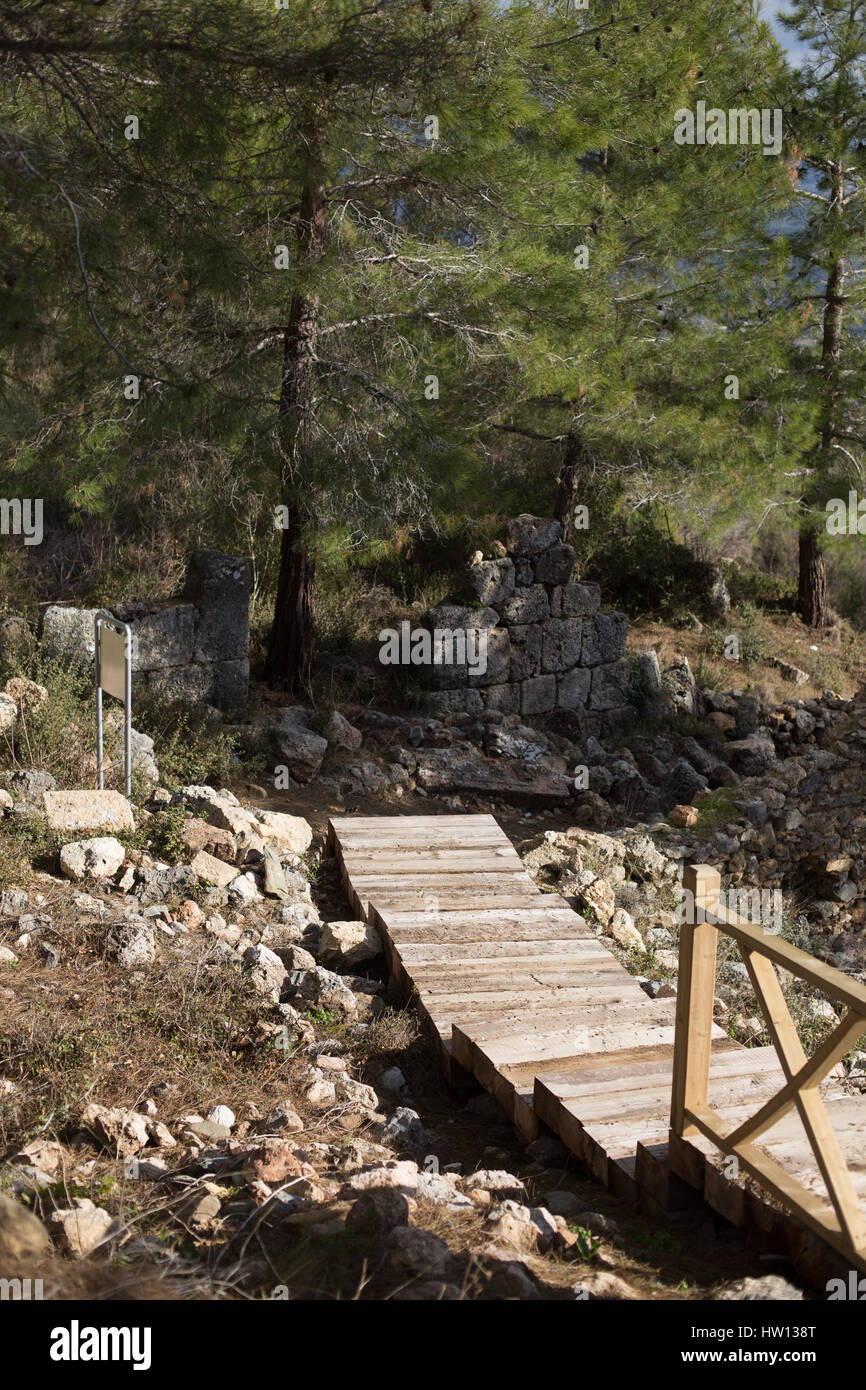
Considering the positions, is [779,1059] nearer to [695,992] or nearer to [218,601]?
[695,992]

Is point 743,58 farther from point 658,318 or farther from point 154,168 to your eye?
point 154,168

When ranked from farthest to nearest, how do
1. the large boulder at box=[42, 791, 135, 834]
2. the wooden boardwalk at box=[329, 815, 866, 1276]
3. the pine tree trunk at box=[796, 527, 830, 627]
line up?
the pine tree trunk at box=[796, 527, 830, 627]
the large boulder at box=[42, 791, 135, 834]
the wooden boardwalk at box=[329, 815, 866, 1276]

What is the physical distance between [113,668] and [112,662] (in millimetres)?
36

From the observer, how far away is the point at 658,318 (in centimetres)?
1202

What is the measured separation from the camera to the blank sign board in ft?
21.0

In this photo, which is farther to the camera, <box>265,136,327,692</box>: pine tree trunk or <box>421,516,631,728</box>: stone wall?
<box>421,516,631,728</box>: stone wall

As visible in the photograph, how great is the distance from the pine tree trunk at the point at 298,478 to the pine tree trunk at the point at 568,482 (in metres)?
3.87

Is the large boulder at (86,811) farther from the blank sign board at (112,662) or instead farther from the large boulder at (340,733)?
the large boulder at (340,733)

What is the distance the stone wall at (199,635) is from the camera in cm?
853

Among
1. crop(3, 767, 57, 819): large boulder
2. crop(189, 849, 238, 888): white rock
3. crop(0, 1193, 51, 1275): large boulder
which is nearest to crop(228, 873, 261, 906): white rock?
crop(189, 849, 238, 888): white rock

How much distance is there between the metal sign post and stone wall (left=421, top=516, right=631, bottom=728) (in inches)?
152

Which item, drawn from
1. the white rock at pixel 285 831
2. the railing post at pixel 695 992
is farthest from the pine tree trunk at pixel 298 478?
the railing post at pixel 695 992

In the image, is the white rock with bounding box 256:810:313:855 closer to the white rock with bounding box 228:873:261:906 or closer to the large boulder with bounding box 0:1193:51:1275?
the white rock with bounding box 228:873:261:906

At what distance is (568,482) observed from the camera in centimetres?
1262
